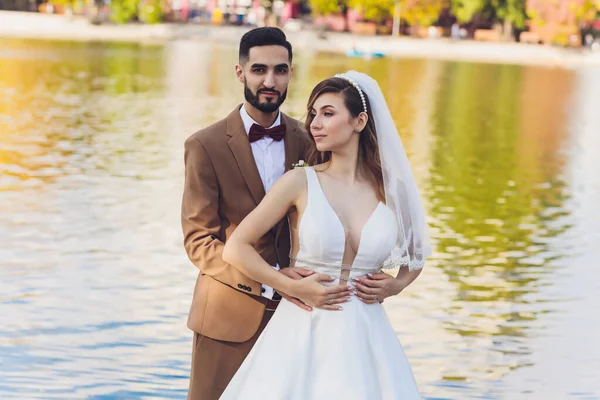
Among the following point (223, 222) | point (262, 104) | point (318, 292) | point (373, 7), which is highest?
point (373, 7)

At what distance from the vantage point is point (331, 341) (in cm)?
350

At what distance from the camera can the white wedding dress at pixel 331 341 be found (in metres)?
3.46

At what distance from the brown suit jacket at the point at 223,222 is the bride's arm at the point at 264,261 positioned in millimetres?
174

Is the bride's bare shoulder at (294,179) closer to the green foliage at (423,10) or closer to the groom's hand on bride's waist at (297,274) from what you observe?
the groom's hand on bride's waist at (297,274)

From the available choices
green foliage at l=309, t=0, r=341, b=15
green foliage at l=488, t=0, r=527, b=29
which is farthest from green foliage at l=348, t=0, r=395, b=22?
green foliage at l=488, t=0, r=527, b=29

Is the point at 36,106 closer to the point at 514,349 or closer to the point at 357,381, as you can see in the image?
the point at 514,349

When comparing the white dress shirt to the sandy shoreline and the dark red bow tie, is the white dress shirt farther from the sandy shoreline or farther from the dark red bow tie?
the sandy shoreline

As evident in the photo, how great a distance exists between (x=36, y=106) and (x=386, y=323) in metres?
21.0

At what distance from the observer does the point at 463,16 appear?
3034 inches

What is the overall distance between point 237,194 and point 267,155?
19 centimetres

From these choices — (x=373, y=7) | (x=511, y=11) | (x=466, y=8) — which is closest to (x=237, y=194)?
(x=373, y=7)

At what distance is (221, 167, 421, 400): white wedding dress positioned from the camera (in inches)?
136

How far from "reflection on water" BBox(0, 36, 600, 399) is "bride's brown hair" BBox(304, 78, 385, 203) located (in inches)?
115

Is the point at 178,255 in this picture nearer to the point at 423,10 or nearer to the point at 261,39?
the point at 261,39
